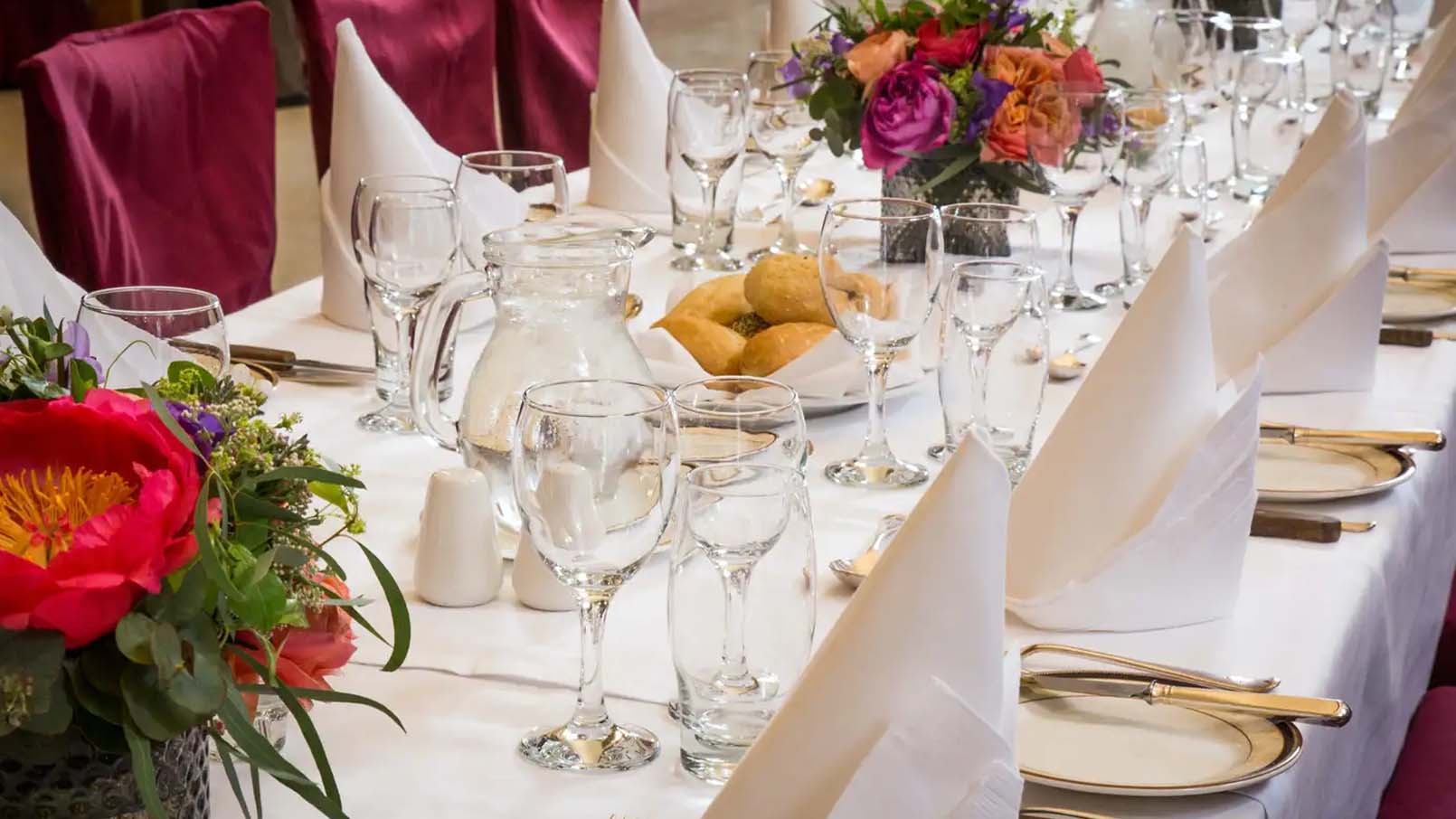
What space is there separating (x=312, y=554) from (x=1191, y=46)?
213 centimetres

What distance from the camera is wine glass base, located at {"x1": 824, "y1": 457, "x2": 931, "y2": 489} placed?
1.40 m

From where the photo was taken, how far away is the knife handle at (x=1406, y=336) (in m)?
1.76

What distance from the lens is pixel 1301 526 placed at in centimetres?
127

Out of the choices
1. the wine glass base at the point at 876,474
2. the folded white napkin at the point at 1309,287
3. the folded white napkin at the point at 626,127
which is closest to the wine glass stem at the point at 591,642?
the wine glass base at the point at 876,474

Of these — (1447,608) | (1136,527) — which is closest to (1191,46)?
(1447,608)

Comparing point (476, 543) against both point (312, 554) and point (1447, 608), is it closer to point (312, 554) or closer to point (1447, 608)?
point (312, 554)

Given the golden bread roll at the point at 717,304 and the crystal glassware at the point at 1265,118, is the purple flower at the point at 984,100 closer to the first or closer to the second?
the golden bread roll at the point at 717,304

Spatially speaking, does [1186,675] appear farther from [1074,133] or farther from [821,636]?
[1074,133]

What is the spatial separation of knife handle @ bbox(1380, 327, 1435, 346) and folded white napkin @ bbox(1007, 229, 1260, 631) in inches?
26.5

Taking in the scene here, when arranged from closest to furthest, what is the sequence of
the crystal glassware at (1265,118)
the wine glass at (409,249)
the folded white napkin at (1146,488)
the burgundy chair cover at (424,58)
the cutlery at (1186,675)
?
the cutlery at (1186,675) < the folded white napkin at (1146,488) < the wine glass at (409,249) < the crystal glassware at (1265,118) < the burgundy chair cover at (424,58)

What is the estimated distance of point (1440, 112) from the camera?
79.7 inches

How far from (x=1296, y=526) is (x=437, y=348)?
0.67 meters

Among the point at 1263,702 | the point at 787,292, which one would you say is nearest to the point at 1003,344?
the point at 787,292

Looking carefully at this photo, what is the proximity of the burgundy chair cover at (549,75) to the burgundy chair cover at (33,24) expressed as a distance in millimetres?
3673
